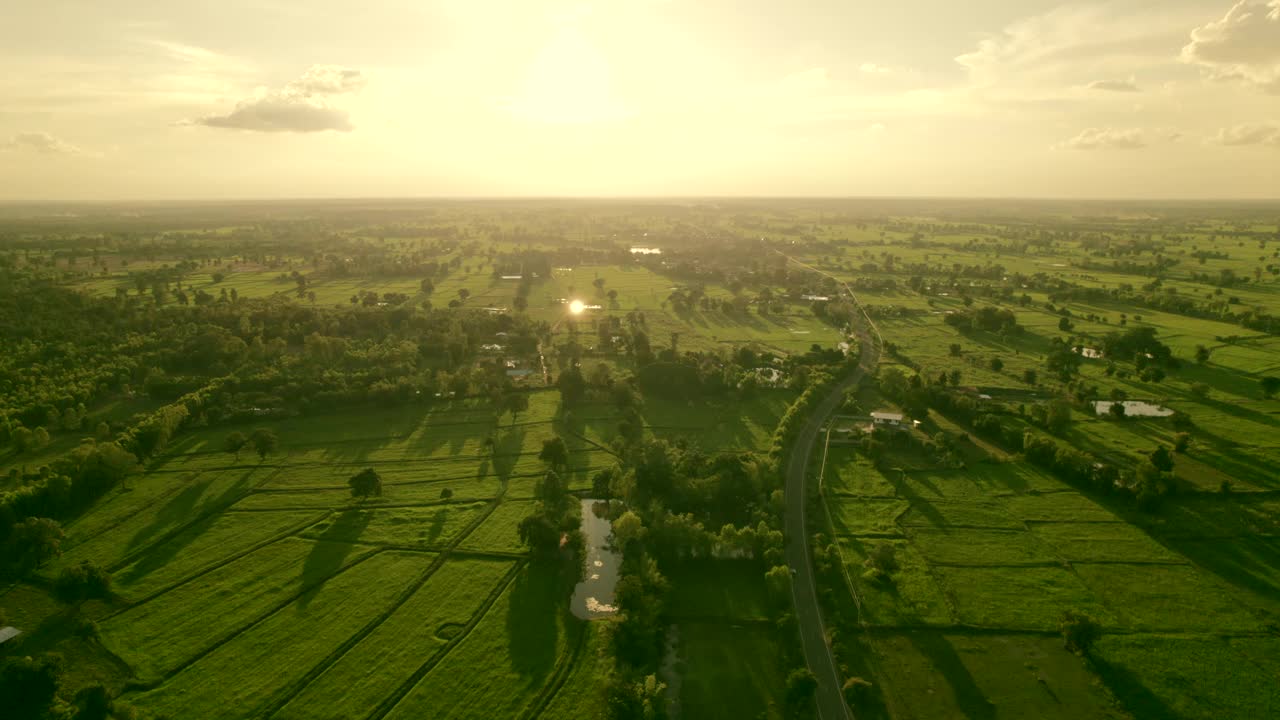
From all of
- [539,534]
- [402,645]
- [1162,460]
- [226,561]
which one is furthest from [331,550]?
[1162,460]

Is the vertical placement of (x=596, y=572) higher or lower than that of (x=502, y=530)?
lower

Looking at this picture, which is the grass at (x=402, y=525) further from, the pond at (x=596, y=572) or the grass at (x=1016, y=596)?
the grass at (x=1016, y=596)

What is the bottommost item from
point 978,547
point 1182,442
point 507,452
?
point 978,547

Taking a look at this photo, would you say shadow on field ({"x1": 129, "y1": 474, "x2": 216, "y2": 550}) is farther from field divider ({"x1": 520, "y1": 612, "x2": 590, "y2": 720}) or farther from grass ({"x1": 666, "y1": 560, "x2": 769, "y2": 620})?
grass ({"x1": 666, "y1": 560, "x2": 769, "y2": 620})

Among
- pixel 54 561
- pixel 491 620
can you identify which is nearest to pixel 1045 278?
pixel 491 620

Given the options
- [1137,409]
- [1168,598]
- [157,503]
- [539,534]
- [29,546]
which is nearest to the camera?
[1168,598]

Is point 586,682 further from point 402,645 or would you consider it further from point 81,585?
point 81,585

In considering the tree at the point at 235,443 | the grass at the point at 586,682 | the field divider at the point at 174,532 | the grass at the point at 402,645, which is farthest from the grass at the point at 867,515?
the tree at the point at 235,443

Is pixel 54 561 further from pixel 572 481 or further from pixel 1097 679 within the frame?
pixel 1097 679
